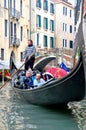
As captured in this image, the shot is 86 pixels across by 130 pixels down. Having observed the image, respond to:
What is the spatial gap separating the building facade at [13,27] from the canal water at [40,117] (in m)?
11.6

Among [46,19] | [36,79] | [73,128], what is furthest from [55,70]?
[46,19]

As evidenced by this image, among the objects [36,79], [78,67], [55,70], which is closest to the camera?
[78,67]

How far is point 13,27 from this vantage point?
20.0 m

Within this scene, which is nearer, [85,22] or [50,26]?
[85,22]

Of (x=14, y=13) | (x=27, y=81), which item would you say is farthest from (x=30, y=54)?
(x=14, y=13)

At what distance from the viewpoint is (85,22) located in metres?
6.52

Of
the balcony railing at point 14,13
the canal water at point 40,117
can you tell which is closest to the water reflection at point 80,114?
the canal water at point 40,117

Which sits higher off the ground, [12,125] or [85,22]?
[85,22]

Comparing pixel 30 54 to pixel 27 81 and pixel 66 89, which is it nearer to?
pixel 27 81

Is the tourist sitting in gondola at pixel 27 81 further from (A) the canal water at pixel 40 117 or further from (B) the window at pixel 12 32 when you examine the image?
(B) the window at pixel 12 32

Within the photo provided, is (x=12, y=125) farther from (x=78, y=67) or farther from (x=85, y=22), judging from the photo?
(x=85, y=22)

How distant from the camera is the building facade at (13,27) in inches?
738

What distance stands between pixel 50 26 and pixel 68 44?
364 centimetres

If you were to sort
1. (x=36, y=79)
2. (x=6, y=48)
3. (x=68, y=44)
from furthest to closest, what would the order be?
(x=68, y=44) < (x=6, y=48) < (x=36, y=79)
